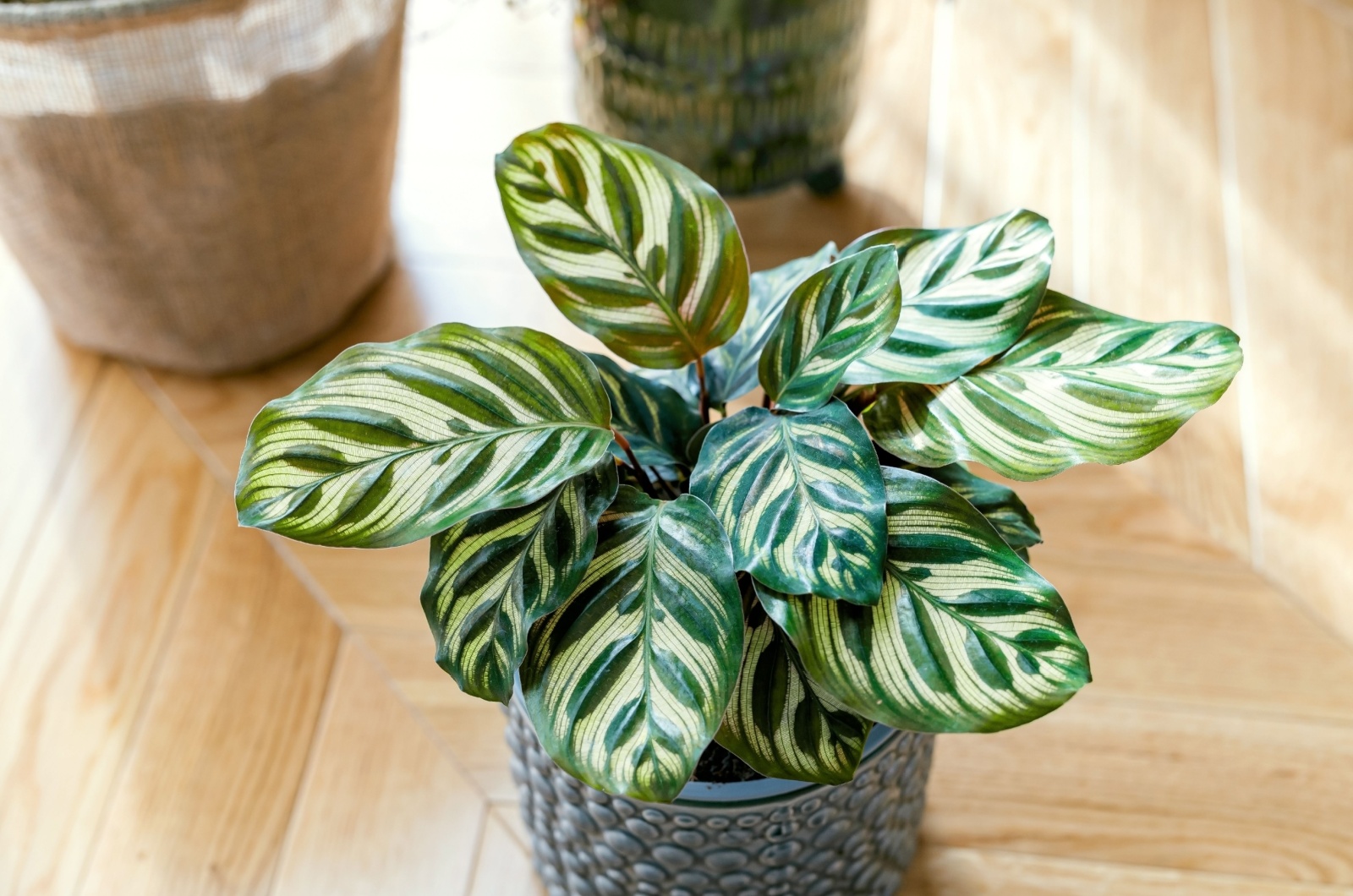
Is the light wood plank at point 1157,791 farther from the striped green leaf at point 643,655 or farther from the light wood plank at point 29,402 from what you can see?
the light wood plank at point 29,402

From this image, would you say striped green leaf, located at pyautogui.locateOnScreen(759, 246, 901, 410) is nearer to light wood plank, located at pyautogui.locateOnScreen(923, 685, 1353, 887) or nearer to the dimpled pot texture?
the dimpled pot texture

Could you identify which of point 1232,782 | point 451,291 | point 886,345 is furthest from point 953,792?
point 451,291

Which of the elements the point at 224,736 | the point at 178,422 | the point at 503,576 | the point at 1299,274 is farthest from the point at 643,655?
the point at 1299,274

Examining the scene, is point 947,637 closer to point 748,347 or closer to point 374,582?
point 748,347

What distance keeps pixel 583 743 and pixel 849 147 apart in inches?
42.1

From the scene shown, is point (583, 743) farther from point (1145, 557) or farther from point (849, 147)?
point (849, 147)

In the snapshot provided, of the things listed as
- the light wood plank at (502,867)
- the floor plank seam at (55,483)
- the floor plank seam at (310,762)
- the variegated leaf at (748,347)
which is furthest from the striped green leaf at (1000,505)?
the floor plank seam at (55,483)

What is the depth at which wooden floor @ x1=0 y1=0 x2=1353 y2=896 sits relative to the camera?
972mm

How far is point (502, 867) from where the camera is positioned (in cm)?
97

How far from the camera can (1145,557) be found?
1134mm

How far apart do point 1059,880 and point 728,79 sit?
2.58 ft

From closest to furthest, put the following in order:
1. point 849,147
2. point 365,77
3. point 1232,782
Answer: point 1232,782, point 365,77, point 849,147

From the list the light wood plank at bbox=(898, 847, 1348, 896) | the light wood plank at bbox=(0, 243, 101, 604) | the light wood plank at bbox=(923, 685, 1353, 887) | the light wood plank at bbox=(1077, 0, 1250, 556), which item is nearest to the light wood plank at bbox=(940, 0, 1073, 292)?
the light wood plank at bbox=(1077, 0, 1250, 556)

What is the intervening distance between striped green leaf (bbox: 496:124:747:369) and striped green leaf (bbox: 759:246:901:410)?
30 millimetres
